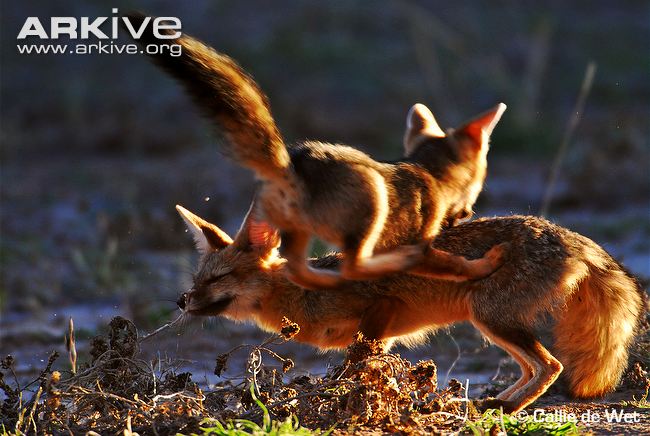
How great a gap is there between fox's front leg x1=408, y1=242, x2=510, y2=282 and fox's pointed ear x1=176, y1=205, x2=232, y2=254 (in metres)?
1.39

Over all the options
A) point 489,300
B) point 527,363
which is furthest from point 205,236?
point 527,363

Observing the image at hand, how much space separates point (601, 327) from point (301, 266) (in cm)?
191

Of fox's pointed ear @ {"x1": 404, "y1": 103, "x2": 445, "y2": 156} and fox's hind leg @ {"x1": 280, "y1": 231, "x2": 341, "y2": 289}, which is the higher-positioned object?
fox's pointed ear @ {"x1": 404, "y1": 103, "x2": 445, "y2": 156}

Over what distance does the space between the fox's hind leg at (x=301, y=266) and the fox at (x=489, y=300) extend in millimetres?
640

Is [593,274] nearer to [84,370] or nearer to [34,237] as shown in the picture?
[84,370]

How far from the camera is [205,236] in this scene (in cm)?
617

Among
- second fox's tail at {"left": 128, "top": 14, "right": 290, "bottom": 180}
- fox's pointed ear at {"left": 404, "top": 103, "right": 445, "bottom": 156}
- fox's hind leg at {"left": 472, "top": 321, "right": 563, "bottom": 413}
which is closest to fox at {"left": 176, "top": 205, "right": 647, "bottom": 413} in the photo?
fox's hind leg at {"left": 472, "top": 321, "right": 563, "bottom": 413}

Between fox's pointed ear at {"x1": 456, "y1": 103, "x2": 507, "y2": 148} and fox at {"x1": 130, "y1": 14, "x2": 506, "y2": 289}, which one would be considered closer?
fox at {"x1": 130, "y1": 14, "x2": 506, "y2": 289}

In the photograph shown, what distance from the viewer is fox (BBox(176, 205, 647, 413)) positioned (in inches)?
219

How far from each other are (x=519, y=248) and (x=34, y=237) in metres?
6.55

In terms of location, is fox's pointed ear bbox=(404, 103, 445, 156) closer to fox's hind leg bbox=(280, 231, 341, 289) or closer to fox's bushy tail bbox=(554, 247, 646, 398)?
fox's hind leg bbox=(280, 231, 341, 289)

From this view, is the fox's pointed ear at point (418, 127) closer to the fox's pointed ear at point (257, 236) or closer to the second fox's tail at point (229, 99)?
the fox's pointed ear at point (257, 236)

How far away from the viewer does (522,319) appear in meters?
5.57

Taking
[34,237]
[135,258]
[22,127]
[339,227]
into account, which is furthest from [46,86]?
[339,227]
